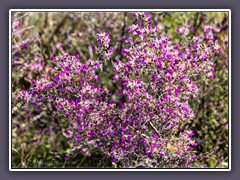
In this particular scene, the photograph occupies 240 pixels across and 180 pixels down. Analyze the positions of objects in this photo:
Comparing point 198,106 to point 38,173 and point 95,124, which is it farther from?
point 38,173

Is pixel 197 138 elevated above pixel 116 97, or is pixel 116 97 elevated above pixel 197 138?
pixel 116 97

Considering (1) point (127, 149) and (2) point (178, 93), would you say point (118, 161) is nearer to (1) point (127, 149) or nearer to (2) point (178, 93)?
(1) point (127, 149)

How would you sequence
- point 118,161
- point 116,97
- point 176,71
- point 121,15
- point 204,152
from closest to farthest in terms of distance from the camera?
1. point 176,71
2. point 118,161
3. point 204,152
4. point 116,97
5. point 121,15

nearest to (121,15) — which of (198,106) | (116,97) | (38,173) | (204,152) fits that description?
(116,97)

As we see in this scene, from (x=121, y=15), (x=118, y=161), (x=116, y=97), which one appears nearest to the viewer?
(x=118, y=161)

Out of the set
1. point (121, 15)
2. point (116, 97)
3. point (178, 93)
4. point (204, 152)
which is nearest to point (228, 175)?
point (204, 152)
